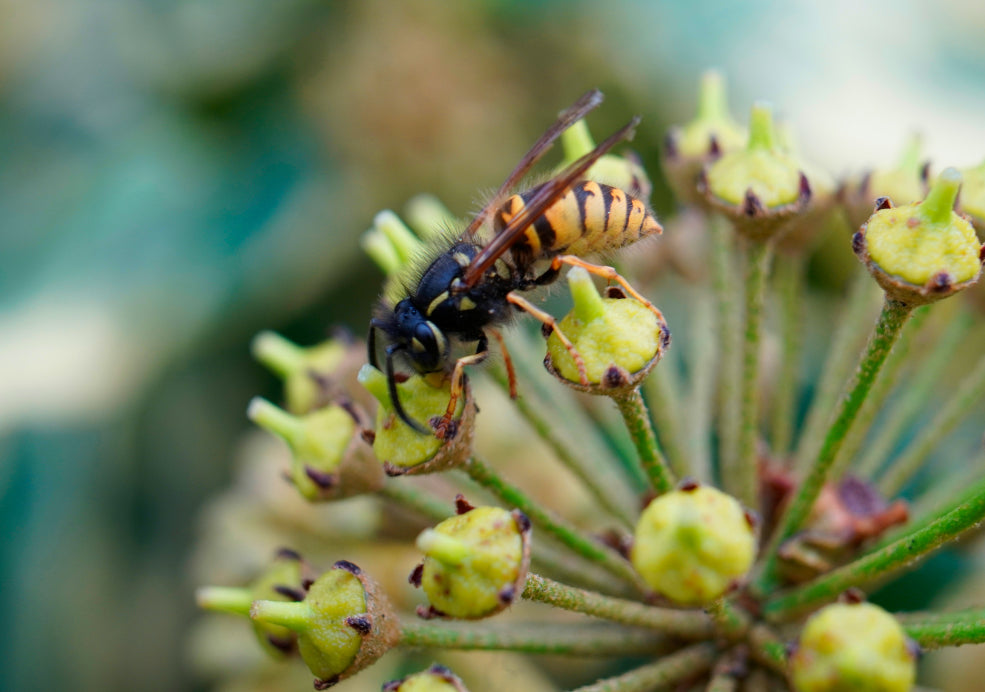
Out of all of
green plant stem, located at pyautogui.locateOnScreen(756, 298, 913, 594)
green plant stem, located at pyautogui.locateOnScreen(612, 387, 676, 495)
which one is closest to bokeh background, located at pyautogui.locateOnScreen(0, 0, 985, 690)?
green plant stem, located at pyautogui.locateOnScreen(756, 298, 913, 594)

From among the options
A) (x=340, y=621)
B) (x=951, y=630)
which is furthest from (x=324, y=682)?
(x=951, y=630)

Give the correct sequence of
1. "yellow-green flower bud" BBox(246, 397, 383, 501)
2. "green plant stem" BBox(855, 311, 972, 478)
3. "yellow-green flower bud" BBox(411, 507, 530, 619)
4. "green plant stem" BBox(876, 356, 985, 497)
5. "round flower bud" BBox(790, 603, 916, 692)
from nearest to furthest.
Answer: "round flower bud" BBox(790, 603, 916, 692), "yellow-green flower bud" BBox(411, 507, 530, 619), "yellow-green flower bud" BBox(246, 397, 383, 501), "green plant stem" BBox(876, 356, 985, 497), "green plant stem" BBox(855, 311, 972, 478)

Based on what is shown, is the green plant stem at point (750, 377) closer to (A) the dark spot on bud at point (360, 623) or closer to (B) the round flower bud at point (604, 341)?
(B) the round flower bud at point (604, 341)

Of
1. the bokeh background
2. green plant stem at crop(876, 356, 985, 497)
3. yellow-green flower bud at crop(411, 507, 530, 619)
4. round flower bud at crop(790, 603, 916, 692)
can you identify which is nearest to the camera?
round flower bud at crop(790, 603, 916, 692)

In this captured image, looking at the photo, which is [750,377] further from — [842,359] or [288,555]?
[288,555]

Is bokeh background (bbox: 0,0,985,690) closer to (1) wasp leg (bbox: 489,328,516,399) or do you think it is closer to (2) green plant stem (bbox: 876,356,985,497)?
(2) green plant stem (bbox: 876,356,985,497)

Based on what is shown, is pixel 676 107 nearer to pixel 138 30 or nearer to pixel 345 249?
pixel 345 249

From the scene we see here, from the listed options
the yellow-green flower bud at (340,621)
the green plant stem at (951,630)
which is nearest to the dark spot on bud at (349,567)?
the yellow-green flower bud at (340,621)

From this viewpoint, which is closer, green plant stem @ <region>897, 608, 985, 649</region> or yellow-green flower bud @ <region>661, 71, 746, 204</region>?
green plant stem @ <region>897, 608, 985, 649</region>
